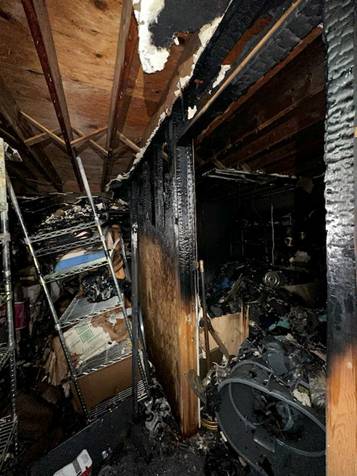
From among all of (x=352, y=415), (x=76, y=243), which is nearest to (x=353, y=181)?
(x=352, y=415)

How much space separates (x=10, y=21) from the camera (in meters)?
1.19

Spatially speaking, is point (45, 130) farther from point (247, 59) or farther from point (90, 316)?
point (247, 59)

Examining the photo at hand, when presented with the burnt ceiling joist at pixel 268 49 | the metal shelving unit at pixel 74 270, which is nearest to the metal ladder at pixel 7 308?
the metal shelving unit at pixel 74 270

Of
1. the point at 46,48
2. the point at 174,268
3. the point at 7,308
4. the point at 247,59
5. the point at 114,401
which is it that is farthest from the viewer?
the point at 114,401

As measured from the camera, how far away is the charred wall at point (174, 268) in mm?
1829

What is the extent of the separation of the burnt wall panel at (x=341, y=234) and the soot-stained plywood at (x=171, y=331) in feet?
4.14

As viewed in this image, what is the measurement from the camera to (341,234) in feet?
2.10

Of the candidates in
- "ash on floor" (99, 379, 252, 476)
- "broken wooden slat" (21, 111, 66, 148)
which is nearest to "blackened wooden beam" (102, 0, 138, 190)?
"broken wooden slat" (21, 111, 66, 148)

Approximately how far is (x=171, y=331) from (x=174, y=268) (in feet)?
2.19

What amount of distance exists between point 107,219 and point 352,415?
339cm

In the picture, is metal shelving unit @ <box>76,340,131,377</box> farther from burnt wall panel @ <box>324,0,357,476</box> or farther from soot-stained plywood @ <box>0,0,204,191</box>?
soot-stained plywood @ <box>0,0,204,191</box>

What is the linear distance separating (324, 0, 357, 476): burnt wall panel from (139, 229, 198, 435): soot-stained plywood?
4.14 feet

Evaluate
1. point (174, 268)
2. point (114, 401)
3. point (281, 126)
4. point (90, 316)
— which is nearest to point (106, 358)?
point (114, 401)

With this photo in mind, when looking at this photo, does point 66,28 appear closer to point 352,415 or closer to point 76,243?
point 76,243
